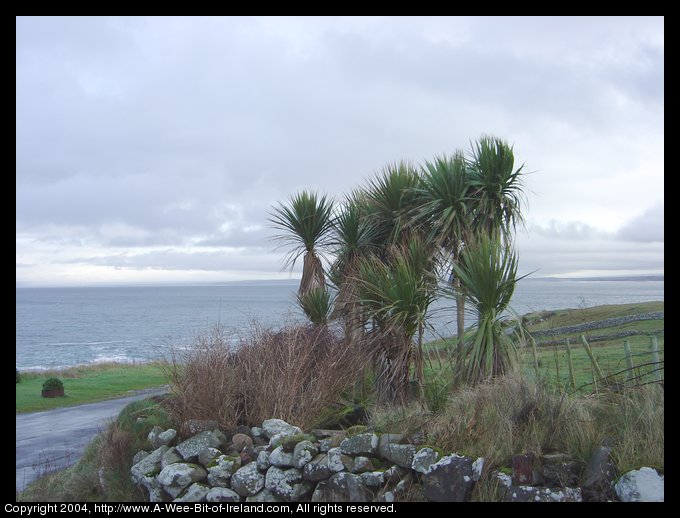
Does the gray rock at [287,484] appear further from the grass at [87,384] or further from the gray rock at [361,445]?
the grass at [87,384]

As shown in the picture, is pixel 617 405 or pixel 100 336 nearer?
pixel 617 405

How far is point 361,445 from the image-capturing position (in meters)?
6.48

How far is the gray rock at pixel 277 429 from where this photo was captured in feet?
24.0

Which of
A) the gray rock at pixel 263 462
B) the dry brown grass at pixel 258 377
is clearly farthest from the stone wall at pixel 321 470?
the dry brown grass at pixel 258 377

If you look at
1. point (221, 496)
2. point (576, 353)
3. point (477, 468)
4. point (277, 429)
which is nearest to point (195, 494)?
point (221, 496)

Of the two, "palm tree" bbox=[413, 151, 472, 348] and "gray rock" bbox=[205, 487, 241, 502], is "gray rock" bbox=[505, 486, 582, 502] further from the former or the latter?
"palm tree" bbox=[413, 151, 472, 348]

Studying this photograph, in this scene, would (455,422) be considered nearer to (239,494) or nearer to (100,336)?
(239,494)

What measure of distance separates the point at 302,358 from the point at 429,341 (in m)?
2.26

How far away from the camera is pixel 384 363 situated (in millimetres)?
8984

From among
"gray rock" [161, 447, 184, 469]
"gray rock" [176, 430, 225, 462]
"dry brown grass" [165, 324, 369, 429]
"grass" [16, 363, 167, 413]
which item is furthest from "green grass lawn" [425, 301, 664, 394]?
"grass" [16, 363, 167, 413]

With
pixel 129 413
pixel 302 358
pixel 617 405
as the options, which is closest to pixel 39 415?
pixel 129 413

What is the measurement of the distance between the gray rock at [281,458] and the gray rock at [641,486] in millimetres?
3547

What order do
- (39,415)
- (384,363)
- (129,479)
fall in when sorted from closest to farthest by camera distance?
(129,479), (384,363), (39,415)
